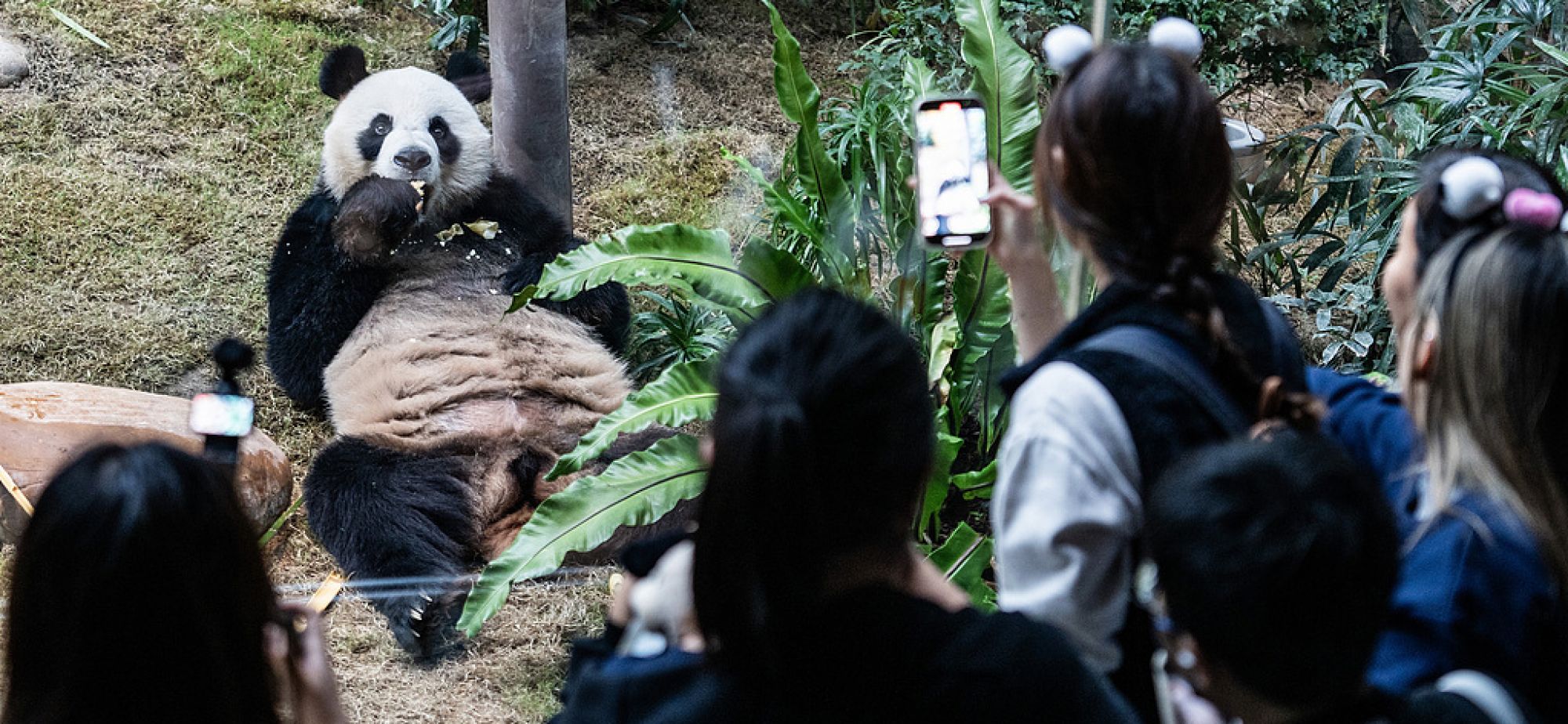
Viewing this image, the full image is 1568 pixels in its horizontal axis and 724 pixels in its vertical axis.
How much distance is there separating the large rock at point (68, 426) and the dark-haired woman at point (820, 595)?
1.79 metres

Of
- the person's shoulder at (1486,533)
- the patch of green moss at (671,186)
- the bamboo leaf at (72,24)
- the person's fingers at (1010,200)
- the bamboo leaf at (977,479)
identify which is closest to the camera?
the person's shoulder at (1486,533)

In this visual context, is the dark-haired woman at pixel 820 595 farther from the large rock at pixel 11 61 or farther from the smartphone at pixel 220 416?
the large rock at pixel 11 61

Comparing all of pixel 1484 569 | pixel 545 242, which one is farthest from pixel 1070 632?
pixel 545 242

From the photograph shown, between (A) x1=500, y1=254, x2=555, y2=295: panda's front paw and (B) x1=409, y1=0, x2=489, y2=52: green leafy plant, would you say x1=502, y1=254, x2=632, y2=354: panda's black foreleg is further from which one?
(B) x1=409, y1=0, x2=489, y2=52: green leafy plant

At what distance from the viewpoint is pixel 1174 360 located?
4.38 ft

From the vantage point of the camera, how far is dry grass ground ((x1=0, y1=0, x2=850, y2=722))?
2596mm

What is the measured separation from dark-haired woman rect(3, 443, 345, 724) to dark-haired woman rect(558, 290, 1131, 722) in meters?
0.34

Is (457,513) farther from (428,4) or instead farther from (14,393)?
(428,4)

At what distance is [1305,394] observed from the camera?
139 cm

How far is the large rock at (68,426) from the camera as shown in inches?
101

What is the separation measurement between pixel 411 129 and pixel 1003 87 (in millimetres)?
1378

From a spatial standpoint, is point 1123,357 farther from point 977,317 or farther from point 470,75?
point 470,75

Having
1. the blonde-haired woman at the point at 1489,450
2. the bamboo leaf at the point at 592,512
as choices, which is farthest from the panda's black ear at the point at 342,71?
the blonde-haired woman at the point at 1489,450

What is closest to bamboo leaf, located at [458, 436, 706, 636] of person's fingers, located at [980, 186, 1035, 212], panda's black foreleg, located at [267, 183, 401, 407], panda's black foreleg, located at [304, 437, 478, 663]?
panda's black foreleg, located at [304, 437, 478, 663]
